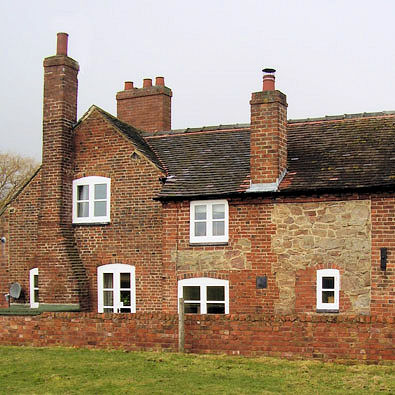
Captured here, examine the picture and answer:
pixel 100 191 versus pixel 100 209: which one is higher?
pixel 100 191

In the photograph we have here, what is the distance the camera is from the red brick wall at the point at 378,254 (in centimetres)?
1844

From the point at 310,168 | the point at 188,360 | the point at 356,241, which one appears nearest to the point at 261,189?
the point at 310,168

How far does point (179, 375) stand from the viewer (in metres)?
13.1

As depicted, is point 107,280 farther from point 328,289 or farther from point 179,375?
point 179,375

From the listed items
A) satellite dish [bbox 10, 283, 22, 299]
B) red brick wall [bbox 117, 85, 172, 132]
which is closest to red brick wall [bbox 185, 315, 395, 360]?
satellite dish [bbox 10, 283, 22, 299]

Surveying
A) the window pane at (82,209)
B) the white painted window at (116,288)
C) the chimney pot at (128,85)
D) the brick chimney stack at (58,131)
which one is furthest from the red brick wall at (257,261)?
the chimney pot at (128,85)

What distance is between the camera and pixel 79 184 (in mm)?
23438

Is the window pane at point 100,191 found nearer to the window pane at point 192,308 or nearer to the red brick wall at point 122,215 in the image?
the red brick wall at point 122,215

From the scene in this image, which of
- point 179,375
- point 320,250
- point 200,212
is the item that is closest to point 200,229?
point 200,212

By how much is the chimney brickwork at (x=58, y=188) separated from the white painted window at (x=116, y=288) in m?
0.65

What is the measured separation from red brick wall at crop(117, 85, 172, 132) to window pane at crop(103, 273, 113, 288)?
7187 millimetres

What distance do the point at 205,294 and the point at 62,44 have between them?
32.1 ft

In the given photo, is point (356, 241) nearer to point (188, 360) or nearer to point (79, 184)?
point (188, 360)

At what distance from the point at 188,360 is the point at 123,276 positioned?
27.2 feet
